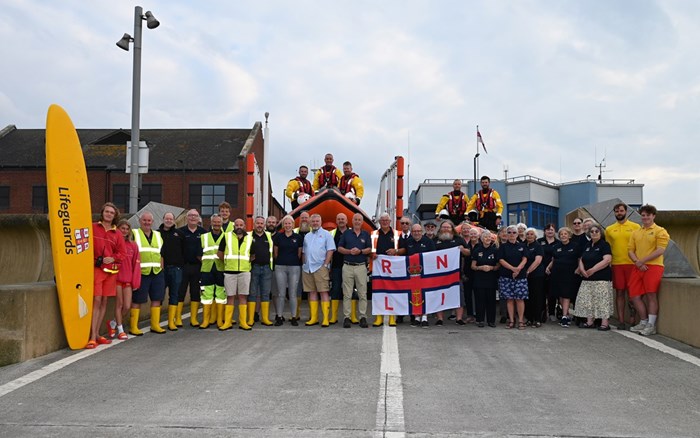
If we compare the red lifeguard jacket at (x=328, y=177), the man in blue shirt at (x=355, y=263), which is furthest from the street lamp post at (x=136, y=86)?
the man in blue shirt at (x=355, y=263)

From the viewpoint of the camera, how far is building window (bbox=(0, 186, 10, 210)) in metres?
39.5

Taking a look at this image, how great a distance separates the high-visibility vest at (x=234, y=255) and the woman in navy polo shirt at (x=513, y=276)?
12.3ft

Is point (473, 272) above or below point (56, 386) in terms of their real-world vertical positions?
above

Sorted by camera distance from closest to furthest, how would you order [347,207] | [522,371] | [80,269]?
1. [522,371]
2. [80,269]
3. [347,207]

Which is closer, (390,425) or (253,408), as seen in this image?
(390,425)

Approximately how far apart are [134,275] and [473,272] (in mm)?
5013

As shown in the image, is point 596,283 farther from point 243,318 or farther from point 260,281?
point 243,318

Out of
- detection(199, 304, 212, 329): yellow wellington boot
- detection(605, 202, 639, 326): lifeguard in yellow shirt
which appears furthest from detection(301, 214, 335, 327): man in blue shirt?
detection(605, 202, 639, 326): lifeguard in yellow shirt

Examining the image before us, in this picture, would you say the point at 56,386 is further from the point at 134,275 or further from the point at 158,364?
the point at 134,275

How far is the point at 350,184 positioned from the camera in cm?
1345

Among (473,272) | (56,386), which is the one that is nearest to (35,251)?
(56,386)

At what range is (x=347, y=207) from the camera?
1229 centimetres

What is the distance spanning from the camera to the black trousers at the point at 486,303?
9.09 metres

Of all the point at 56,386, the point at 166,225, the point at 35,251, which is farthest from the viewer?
the point at 35,251
